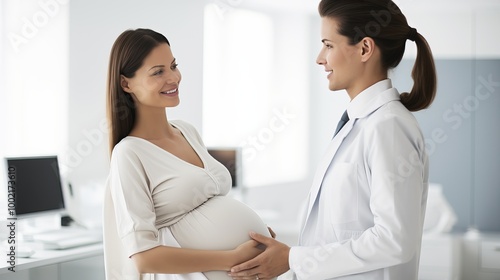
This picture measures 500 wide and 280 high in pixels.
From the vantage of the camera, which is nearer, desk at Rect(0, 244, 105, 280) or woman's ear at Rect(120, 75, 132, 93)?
woman's ear at Rect(120, 75, 132, 93)

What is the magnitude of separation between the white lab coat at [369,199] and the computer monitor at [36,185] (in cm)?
171

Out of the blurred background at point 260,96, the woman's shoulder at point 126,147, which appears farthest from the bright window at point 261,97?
the woman's shoulder at point 126,147

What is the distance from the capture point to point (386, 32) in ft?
4.69

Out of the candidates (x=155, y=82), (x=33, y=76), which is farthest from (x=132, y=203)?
(x=33, y=76)

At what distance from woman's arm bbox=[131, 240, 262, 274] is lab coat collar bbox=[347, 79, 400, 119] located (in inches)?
19.0

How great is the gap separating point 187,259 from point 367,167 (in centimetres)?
54

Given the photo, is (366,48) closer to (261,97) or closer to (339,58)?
(339,58)

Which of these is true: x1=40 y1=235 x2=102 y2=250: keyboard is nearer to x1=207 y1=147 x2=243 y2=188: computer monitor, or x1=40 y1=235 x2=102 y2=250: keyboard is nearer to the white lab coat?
x1=207 y1=147 x2=243 y2=188: computer monitor

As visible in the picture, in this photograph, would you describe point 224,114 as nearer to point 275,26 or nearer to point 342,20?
point 275,26

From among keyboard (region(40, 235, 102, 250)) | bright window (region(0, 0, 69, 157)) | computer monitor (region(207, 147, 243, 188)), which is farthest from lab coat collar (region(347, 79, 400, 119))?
A: computer monitor (region(207, 147, 243, 188))

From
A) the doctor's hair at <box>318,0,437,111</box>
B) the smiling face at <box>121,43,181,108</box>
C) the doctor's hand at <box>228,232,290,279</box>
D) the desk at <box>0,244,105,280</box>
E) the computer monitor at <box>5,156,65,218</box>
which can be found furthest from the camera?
the computer monitor at <box>5,156,65,218</box>

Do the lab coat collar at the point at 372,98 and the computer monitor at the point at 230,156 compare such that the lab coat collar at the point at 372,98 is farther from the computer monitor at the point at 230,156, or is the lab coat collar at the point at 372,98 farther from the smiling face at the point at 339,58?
the computer monitor at the point at 230,156

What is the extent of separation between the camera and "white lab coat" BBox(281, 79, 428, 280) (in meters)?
1.33

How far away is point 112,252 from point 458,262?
3357 millimetres
